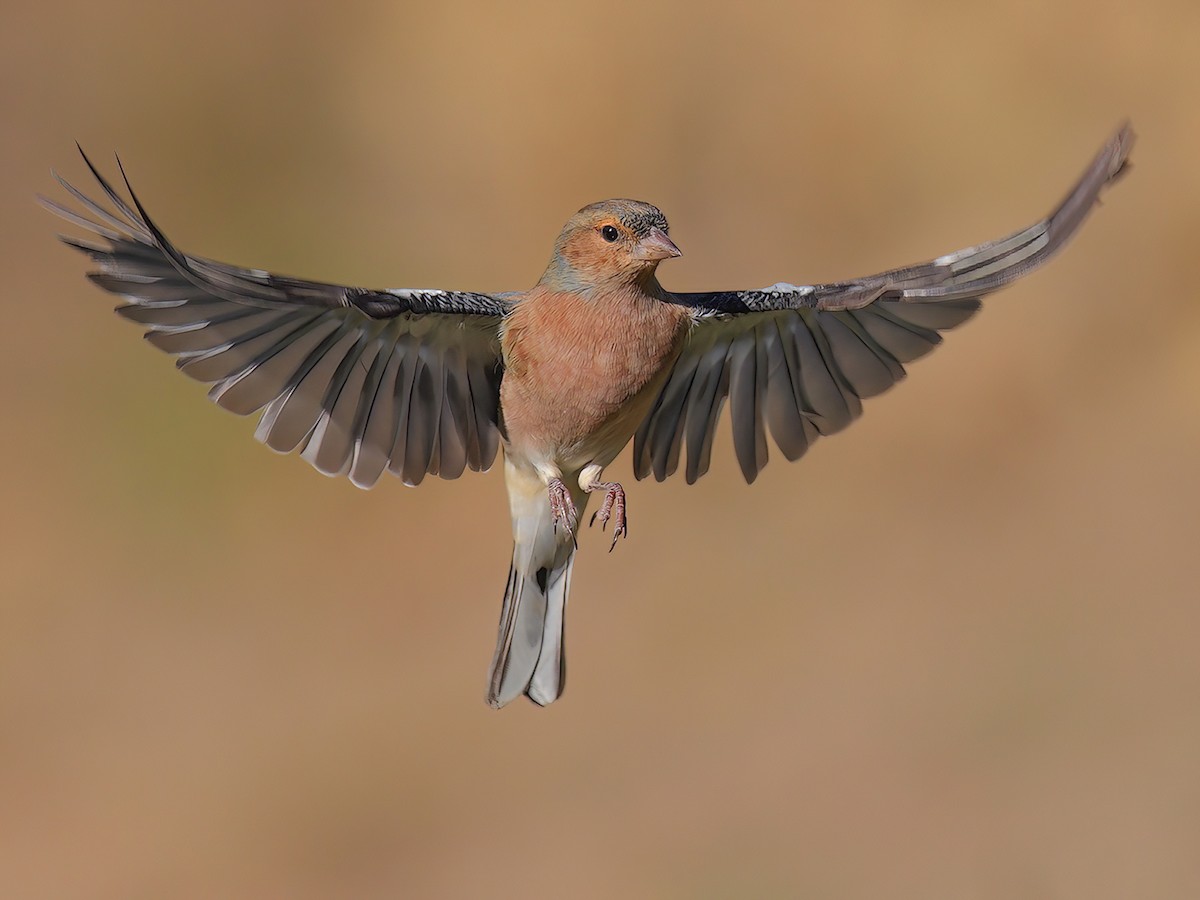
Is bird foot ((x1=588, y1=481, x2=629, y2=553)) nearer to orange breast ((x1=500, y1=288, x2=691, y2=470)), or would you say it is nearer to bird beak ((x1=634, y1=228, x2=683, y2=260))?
orange breast ((x1=500, y1=288, x2=691, y2=470))

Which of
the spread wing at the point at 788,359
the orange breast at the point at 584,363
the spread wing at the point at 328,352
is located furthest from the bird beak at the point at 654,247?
the spread wing at the point at 328,352

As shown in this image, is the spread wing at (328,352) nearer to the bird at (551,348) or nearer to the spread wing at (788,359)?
the bird at (551,348)

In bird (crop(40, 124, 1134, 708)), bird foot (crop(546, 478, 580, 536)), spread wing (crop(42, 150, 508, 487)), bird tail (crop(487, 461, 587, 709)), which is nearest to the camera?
spread wing (crop(42, 150, 508, 487))

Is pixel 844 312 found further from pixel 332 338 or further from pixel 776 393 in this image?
pixel 332 338

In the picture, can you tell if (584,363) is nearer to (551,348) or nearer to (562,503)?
(551,348)

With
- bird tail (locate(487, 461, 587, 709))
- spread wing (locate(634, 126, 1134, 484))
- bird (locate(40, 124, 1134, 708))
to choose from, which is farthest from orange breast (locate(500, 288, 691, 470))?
bird tail (locate(487, 461, 587, 709))

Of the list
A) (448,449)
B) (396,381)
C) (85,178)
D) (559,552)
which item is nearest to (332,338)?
(396,381)
